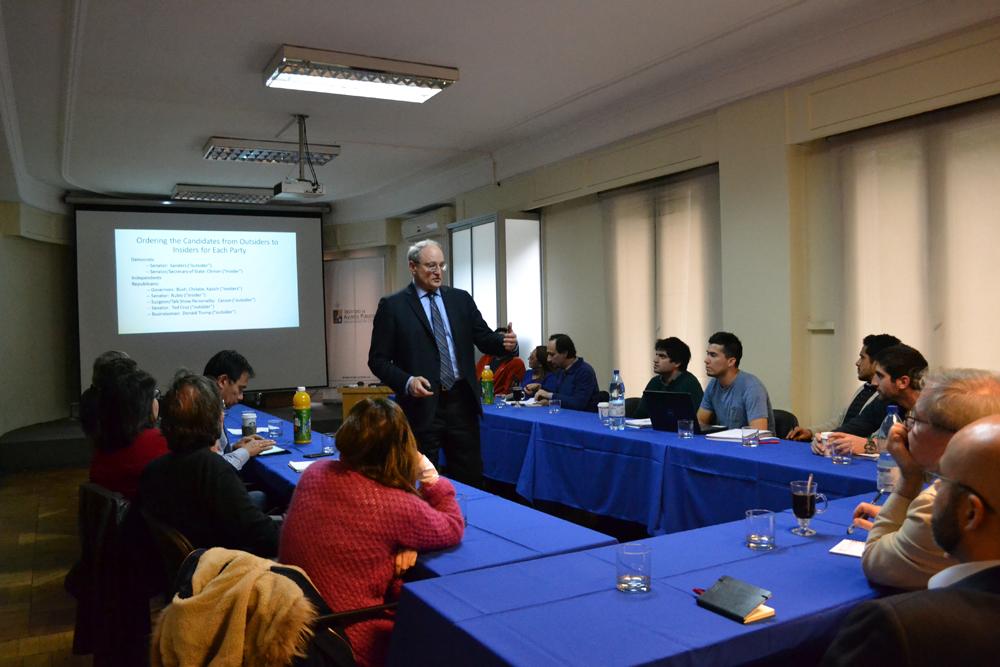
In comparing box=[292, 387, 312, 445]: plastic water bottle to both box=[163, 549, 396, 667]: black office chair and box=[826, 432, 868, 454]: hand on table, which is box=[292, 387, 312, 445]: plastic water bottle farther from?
box=[826, 432, 868, 454]: hand on table

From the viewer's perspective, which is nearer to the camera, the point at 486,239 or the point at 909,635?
the point at 909,635

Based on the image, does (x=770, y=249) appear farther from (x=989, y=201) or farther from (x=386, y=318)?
(x=386, y=318)

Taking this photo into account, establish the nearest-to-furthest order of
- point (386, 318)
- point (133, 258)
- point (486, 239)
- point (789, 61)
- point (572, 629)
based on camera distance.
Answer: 1. point (572, 629)
2. point (386, 318)
3. point (789, 61)
4. point (486, 239)
5. point (133, 258)

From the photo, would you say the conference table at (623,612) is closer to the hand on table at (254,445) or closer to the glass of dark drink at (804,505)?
the glass of dark drink at (804,505)

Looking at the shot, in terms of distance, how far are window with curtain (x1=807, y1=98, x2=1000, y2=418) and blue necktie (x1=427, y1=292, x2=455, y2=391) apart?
2.54m

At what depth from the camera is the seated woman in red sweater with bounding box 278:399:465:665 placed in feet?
6.21

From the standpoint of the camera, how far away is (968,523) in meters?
1.03

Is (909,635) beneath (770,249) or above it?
beneath

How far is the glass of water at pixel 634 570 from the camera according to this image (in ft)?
5.27

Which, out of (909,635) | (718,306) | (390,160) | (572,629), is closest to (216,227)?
(390,160)

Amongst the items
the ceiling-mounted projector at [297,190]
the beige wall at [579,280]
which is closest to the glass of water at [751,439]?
the beige wall at [579,280]

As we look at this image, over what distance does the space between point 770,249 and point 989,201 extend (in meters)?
1.24

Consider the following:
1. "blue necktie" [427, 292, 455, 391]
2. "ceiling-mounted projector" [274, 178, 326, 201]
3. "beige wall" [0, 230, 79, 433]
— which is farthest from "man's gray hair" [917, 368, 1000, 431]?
"beige wall" [0, 230, 79, 433]

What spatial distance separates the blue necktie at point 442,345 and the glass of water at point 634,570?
195 cm
